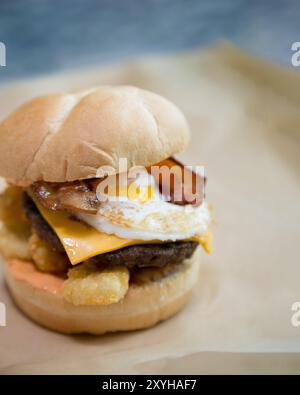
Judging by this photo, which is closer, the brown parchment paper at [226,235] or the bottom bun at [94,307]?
the brown parchment paper at [226,235]

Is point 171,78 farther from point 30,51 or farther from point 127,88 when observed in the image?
point 127,88

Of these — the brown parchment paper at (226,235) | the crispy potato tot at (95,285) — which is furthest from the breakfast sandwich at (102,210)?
the brown parchment paper at (226,235)

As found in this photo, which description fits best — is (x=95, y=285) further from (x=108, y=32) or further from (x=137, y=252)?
(x=108, y=32)

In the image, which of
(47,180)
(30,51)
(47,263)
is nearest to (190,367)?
(47,263)

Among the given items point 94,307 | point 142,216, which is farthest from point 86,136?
point 94,307

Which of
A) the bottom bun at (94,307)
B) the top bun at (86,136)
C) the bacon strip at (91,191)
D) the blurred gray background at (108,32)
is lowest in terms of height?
the bottom bun at (94,307)

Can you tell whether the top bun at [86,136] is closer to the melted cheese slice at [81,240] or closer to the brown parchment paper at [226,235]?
the melted cheese slice at [81,240]
